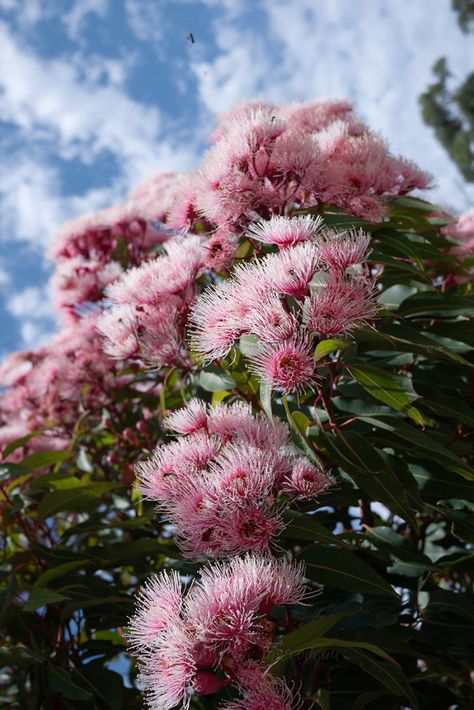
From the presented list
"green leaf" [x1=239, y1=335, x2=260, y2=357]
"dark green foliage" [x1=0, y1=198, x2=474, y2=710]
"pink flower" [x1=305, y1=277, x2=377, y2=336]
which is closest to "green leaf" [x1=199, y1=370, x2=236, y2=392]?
"dark green foliage" [x1=0, y1=198, x2=474, y2=710]

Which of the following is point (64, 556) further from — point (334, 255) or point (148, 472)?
point (334, 255)

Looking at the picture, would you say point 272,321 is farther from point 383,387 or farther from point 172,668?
point 172,668

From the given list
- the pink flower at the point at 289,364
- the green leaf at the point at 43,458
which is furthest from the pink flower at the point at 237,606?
the green leaf at the point at 43,458

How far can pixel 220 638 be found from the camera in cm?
105

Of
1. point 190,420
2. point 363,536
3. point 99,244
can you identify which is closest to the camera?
point 190,420

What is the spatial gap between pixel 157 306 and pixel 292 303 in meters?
0.42

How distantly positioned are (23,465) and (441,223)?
1320mm

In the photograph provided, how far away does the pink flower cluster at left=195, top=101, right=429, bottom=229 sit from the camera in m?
1.62

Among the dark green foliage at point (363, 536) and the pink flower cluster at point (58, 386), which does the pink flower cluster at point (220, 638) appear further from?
the pink flower cluster at point (58, 386)

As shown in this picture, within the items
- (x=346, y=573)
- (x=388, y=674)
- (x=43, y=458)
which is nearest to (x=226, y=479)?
(x=346, y=573)

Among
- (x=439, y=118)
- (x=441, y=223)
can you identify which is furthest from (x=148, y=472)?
→ (x=439, y=118)

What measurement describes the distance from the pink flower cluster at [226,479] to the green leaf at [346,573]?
0.15 m

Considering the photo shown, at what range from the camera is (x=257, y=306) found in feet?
4.24

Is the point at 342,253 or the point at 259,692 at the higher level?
the point at 342,253
